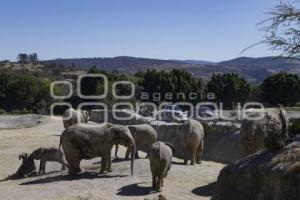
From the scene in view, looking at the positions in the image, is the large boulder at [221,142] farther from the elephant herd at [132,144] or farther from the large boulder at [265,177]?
the large boulder at [265,177]

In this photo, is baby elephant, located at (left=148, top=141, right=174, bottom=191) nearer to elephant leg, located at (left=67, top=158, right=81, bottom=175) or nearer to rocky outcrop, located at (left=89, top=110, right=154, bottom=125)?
elephant leg, located at (left=67, top=158, right=81, bottom=175)

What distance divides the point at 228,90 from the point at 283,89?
8.16m

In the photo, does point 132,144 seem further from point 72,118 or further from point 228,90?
point 228,90

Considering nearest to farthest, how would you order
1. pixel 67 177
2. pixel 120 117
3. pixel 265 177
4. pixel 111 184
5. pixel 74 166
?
pixel 265 177 → pixel 111 184 → pixel 67 177 → pixel 74 166 → pixel 120 117

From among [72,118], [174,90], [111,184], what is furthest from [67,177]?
[174,90]

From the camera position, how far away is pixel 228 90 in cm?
7112

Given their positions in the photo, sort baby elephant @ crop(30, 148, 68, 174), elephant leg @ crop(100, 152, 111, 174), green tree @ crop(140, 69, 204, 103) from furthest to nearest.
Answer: green tree @ crop(140, 69, 204, 103), baby elephant @ crop(30, 148, 68, 174), elephant leg @ crop(100, 152, 111, 174)

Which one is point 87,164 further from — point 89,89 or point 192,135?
point 89,89

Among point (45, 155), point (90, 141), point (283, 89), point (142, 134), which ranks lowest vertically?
point (45, 155)

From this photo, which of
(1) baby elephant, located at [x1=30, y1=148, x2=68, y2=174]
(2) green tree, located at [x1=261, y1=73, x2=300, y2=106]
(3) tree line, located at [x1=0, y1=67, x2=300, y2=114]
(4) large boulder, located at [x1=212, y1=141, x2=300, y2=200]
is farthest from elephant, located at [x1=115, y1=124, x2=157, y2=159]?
(2) green tree, located at [x1=261, y1=73, x2=300, y2=106]

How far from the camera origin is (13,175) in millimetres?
21266

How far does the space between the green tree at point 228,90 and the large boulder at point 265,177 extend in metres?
57.5

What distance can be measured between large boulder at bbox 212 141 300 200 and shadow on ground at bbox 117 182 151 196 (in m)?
3.60

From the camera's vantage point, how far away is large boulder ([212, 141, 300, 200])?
11.3 m
